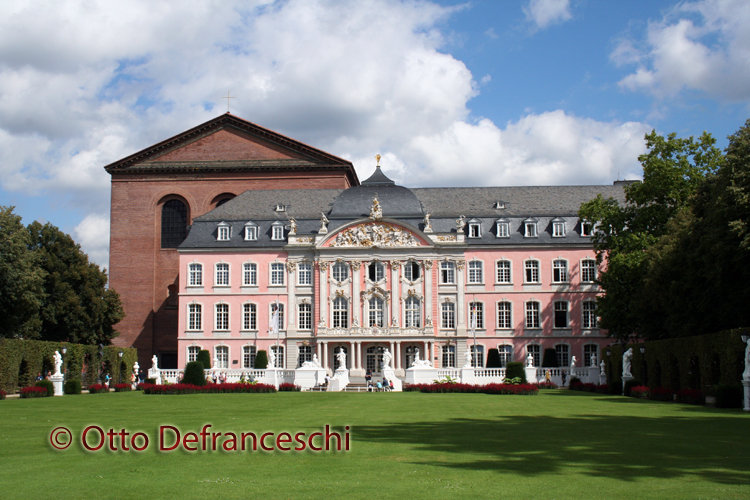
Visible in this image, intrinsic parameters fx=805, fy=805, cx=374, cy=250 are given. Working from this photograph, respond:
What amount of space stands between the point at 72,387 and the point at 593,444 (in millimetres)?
36907

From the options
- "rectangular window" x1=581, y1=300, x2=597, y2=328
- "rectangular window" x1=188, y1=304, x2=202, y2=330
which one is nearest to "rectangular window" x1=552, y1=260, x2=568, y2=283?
"rectangular window" x1=581, y1=300, x2=597, y2=328

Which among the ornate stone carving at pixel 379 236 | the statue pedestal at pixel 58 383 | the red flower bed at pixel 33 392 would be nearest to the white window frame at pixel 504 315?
the ornate stone carving at pixel 379 236

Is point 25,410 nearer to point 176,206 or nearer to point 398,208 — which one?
point 398,208

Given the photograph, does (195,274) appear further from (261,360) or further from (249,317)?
(261,360)

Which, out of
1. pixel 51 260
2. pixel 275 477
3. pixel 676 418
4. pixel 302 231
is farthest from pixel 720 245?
pixel 51 260

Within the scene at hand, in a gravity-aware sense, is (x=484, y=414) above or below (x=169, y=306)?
below

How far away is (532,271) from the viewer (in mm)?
64750

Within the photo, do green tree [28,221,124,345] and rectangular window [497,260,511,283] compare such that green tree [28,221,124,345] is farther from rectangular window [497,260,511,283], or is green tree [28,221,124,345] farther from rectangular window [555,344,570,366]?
rectangular window [555,344,570,366]

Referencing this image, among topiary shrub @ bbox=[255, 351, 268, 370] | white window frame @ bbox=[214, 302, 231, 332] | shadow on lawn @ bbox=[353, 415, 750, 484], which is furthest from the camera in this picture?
white window frame @ bbox=[214, 302, 231, 332]

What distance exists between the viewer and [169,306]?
70.3 meters

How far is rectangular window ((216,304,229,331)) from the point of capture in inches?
2562

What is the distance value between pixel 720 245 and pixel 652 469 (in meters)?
23.3

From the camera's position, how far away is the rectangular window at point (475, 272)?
64.8 metres

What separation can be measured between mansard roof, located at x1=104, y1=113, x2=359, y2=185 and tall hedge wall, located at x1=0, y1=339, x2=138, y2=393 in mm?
18553
